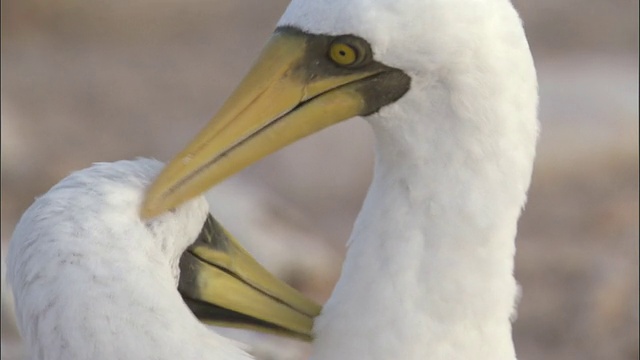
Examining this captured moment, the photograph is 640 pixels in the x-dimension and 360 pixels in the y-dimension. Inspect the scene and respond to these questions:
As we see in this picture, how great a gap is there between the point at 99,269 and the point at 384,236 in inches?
29.0

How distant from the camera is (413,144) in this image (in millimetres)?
2920

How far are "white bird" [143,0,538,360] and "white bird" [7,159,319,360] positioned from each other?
0.09 meters

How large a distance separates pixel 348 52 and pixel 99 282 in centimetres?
78

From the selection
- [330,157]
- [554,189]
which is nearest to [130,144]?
[330,157]

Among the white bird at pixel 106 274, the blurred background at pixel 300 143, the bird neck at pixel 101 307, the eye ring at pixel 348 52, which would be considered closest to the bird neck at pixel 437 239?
the eye ring at pixel 348 52

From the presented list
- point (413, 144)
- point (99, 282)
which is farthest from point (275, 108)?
point (99, 282)

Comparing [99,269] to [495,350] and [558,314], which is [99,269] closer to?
[495,350]

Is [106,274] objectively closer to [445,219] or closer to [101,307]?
[101,307]

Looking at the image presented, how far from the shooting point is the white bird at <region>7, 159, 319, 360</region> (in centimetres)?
270

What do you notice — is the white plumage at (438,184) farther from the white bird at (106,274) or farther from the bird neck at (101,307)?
the bird neck at (101,307)

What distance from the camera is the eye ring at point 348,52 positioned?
280 centimetres

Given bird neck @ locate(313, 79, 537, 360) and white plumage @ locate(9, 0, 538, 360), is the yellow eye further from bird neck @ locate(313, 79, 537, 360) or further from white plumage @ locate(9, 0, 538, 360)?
bird neck @ locate(313, 79, 537, 360)

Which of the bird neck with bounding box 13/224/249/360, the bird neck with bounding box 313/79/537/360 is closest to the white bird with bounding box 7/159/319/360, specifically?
the bird neck with bounding box 13/224/249/360

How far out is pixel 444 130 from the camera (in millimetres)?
2885
